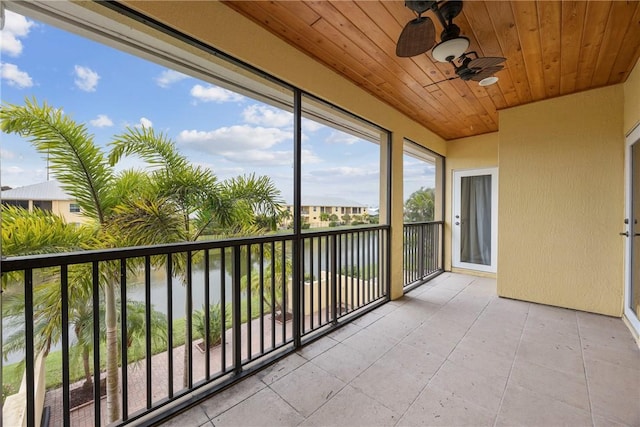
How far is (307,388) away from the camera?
5.82 ft

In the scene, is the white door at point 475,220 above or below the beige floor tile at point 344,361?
above

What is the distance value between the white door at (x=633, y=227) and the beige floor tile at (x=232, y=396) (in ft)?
11.4

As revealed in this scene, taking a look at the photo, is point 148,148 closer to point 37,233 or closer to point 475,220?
point 37,233

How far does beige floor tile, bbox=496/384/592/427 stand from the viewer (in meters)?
1.48

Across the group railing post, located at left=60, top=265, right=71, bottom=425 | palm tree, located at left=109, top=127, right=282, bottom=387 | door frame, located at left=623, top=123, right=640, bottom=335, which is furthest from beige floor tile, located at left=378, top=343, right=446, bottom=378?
door frame, located at left=623, top=123, right=640, bottom=335

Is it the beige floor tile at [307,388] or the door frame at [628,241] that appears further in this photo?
the door frame at [628,241]

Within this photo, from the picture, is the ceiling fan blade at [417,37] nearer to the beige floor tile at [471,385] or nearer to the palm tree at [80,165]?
the palm tree at [80,165]

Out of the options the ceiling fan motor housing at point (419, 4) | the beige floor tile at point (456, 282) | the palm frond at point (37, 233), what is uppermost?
the ceiling fan motor housing at point (419, 4)

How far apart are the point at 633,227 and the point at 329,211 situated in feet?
9.76

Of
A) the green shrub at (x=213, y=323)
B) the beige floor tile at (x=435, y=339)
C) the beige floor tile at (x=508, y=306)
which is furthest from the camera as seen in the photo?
the beige floor tile at (x=508, y=306)

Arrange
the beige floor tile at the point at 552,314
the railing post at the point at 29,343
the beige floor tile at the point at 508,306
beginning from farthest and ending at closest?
the beige floor tile at the point at 508,306
the beige floor tile at the point at 552,314
the railing post at the point at 29,343

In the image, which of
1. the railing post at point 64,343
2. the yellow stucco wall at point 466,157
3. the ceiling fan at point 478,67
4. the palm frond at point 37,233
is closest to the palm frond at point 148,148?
the palm frond at point 37,233

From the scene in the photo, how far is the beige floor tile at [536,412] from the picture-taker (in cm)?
148

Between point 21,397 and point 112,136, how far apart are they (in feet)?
5.66
